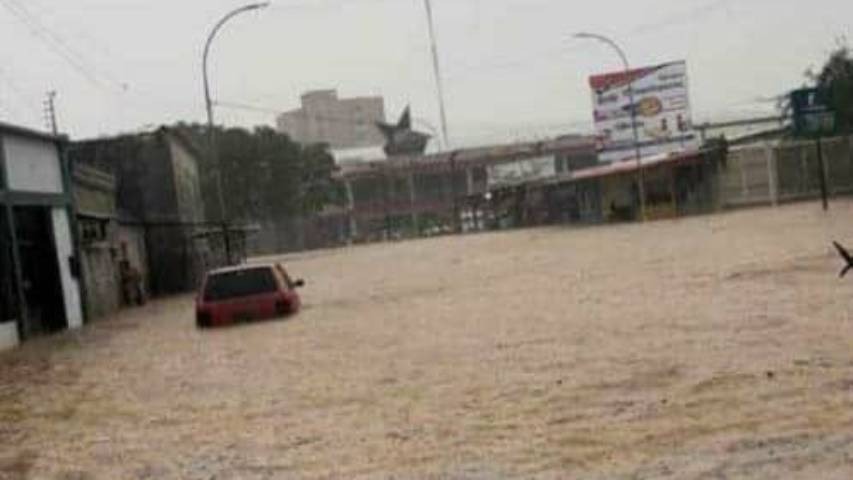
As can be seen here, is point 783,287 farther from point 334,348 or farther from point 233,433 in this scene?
point 233,433

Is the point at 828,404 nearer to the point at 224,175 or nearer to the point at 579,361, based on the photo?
the point at 579,361

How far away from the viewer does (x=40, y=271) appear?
3594 centimetres

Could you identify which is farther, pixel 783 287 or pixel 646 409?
pixel 783 287

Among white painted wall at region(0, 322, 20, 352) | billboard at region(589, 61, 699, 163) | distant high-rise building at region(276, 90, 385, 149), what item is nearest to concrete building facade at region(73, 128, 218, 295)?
white painted wall at region(0, 322, 20, 352)

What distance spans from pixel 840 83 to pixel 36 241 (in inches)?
2229

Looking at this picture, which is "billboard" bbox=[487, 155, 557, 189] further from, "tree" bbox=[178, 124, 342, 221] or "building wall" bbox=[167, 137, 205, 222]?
"building wall" bbox=[167, 137, 205, 222]

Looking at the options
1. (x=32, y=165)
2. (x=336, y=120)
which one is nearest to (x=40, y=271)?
(x=32, y=165)

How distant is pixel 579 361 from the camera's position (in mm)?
17344

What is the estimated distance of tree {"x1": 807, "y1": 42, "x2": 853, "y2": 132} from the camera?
262ft

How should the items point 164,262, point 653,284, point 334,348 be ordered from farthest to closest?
point 164,262, point 653,284, point 334,348

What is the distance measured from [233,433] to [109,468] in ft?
5.07

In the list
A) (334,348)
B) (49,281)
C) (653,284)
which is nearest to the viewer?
(334,348)

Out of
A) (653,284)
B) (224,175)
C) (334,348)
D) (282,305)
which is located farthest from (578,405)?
(224,175)

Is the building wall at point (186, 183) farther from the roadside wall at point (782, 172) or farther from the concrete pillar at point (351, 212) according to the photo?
the concrete pillar at point (351, 212)
